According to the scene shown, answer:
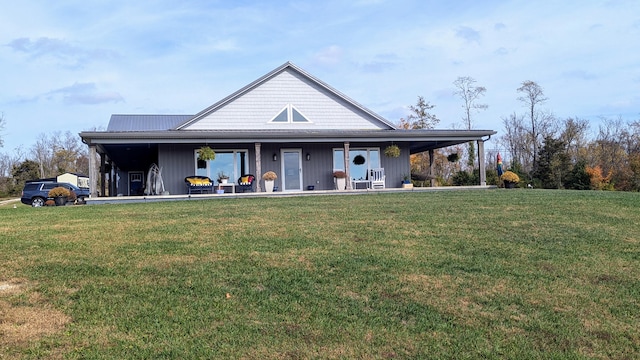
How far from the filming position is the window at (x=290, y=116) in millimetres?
19391

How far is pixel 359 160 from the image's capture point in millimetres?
19703

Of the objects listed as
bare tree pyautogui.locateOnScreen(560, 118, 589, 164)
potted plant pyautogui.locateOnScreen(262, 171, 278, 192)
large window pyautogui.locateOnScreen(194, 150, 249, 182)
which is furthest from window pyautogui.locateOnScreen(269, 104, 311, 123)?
bare tree pyautogui.locateOnScreen(560, 118, 589, 164)

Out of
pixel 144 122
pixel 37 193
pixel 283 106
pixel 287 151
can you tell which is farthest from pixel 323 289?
pixel 37 193

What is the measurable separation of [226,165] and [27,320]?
47.5ft

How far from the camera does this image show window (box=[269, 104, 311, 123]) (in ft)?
63.6

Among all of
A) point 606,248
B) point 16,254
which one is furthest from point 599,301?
point 16,254

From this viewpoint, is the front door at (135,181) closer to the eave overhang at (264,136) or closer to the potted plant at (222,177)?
the potted plant at (222,177)

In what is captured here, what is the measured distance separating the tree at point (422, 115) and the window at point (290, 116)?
2160 cm

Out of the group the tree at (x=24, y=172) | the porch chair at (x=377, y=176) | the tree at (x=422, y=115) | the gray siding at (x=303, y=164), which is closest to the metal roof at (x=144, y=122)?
the gray siding at (x=303, y=164)

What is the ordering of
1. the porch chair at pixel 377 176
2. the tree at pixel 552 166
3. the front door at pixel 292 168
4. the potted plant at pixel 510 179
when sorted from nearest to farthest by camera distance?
1. the potted plant at pixel 510 179
2. the porch chair at pixel 377 176
3. the front door at pixel 292 168
4. the tree at pixel 552 166

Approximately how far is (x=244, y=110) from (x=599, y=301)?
16004 mm

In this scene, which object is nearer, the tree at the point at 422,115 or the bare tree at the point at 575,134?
the bare tree at the point at 575,134

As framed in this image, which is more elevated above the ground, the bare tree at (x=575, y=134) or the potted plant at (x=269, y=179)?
the bare tree at (x=575, y=134)

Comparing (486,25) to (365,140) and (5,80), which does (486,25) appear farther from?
(5,80)
